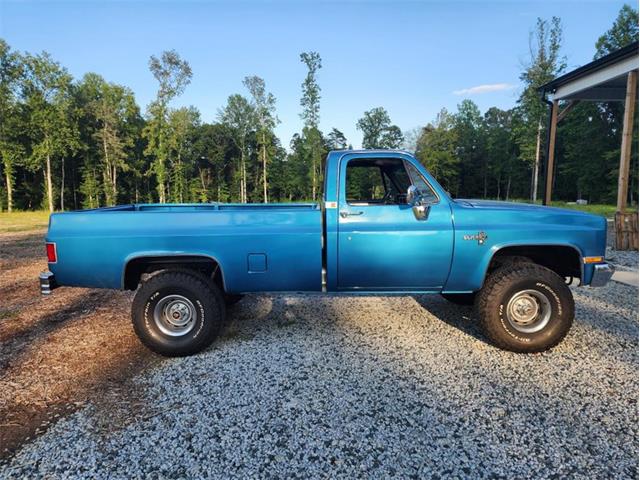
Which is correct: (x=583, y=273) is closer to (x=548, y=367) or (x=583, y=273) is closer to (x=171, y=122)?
(x=548, y=367)

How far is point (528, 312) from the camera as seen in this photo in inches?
150

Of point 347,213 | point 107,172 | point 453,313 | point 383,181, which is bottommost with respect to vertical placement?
point 453,313

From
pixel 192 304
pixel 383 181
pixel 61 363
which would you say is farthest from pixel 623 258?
pixel 61 363

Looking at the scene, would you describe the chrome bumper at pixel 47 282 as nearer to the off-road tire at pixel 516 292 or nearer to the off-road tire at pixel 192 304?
the off-road tire at pixel 192 304

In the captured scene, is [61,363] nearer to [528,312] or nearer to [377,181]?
[377,181]

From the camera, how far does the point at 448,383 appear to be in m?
3.22

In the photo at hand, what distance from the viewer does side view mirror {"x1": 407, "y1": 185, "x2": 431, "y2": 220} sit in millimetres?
3643

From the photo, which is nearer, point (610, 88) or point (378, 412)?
point (378, 412)

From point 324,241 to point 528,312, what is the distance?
2.19 metres

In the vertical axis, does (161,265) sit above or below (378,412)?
above

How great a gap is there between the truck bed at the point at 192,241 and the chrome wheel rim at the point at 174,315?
1.42 ft

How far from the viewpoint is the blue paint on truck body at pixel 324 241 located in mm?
3660

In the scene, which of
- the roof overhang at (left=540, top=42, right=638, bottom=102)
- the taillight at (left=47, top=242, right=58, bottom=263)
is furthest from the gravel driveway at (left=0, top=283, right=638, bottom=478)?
the roof overhang at (left=540, top=42, right=638, bottom=102)

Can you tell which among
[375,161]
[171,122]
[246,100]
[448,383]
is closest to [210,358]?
[448,383]
